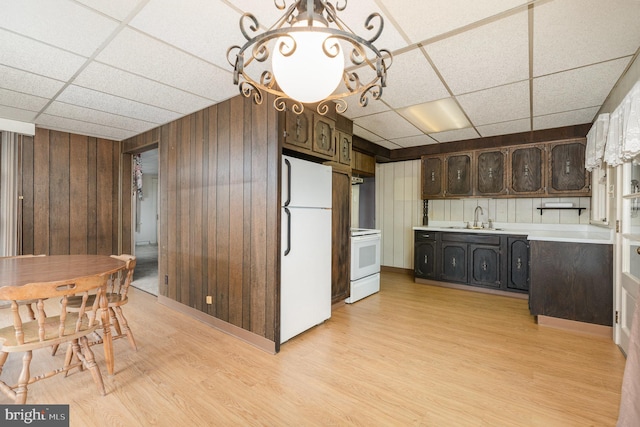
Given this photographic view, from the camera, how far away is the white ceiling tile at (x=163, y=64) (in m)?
2.05

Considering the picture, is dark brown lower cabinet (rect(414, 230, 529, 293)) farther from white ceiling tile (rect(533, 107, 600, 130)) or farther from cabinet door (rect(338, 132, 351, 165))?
cabinet door (rect(338, 132, 351, 165))

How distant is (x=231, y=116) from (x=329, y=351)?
244 centimetres

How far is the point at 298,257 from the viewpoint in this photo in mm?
2775

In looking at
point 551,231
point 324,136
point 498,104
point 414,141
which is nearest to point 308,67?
point 324,136

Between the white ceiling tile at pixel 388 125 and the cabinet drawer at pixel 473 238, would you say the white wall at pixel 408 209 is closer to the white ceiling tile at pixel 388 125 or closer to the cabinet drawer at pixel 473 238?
the cabinet drawer at pixel 473 238

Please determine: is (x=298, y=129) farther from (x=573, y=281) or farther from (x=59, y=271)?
(x=573, y=281)

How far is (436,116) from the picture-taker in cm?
360

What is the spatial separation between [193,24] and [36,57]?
1.43m

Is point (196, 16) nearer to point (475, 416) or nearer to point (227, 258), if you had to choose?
point (227, 258)

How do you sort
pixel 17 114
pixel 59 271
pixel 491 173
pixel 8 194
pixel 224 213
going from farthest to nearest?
pixel 491 173
pixel 8 194
pixel 17 114
pixel 224 213
pixel 59 271

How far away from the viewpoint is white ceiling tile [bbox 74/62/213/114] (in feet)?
8.11

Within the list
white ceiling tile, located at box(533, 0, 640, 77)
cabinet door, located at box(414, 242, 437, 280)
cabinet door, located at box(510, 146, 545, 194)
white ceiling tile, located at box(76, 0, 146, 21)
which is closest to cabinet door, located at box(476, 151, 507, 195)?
cabinet door, located at box(510, 146, 545, 194)

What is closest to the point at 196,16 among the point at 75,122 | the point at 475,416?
the point at 475,416

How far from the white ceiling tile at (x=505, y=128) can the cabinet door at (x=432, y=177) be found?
85cm
